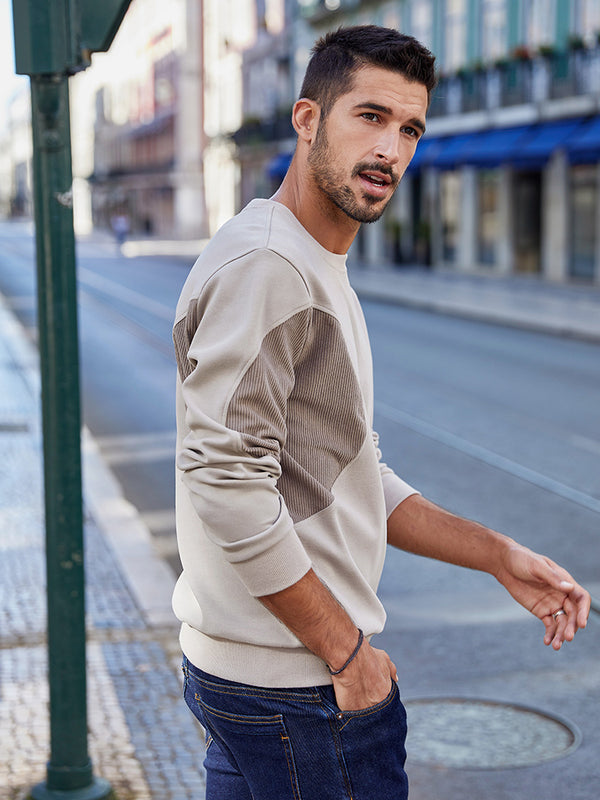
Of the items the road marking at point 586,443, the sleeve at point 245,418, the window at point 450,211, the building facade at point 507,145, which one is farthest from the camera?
the window at point 450,211

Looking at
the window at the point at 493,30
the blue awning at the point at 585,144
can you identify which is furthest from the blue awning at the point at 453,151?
the blue awning at the point at 585,144

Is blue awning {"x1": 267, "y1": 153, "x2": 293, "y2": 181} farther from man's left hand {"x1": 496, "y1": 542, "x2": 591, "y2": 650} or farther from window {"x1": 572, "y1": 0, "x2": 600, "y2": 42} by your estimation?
man's left hand {"x1": 496, "y1": 542, "x2": 591, "y2": 650}

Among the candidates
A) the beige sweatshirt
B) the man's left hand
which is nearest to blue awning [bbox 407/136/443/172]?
the man's left hand

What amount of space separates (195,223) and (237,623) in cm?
6800

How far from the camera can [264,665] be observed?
1989 mm

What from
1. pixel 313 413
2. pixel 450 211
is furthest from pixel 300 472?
pixel 450 211

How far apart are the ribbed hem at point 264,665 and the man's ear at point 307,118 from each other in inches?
33.0

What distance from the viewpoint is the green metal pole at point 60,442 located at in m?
3.15

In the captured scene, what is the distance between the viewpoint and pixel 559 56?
1155 inches

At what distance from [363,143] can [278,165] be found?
46.1 metres

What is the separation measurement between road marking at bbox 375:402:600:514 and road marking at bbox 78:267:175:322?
10.9m

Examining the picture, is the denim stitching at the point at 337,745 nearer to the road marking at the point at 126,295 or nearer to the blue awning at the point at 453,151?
→ the road marking at the point at 126,295

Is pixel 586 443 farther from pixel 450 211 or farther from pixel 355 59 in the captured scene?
pixel 450 211

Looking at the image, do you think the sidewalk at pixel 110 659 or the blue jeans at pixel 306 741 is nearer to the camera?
the blue jeans at pixel 306 741
